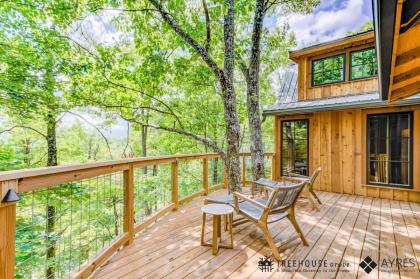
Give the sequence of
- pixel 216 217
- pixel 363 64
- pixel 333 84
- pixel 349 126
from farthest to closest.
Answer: pixel 333 84 → pixel 363 64 → pixel 349 126 → pixel 216 217

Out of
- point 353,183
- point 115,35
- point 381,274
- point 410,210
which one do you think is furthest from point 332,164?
point 115,35

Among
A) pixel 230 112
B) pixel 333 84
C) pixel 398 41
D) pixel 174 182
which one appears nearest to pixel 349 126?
pixel 333 84

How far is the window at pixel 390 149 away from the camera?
488 centimetres

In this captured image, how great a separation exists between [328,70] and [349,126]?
203cm

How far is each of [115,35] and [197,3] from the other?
257cm

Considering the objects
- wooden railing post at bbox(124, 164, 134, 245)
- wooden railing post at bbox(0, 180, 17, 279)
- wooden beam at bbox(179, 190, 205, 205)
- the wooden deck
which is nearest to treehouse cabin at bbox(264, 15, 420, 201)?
the wooden deck

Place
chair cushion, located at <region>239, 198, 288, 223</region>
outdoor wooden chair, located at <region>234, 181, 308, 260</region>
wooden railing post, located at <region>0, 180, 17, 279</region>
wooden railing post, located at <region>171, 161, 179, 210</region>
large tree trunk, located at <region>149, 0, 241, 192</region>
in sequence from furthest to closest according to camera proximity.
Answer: wooden railing post, located at <region>171, 161, 179, 210</region>, large tree trunk, located at <region>149, 0, 241, 192</region>, chair cushion, located at <region>239, 198, 288, 223</region>, outdoor wooden chair, located at <region>234, 181, 308, 260</region>, wooden railing post, located at <region>0, 180, 17, 279</region>

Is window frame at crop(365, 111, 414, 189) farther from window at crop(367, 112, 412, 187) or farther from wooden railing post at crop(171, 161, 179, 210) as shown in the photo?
wooden railing post at crop(171, 161, 179, 210)

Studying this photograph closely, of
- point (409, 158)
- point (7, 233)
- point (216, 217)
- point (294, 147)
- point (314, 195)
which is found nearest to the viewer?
point (7, 233)

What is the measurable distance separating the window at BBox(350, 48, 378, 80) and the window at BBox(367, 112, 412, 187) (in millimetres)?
1437

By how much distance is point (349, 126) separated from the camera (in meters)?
5.51

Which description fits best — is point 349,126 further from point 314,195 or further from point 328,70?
point 314,195

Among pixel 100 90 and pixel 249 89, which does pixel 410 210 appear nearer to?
pixel 249 89

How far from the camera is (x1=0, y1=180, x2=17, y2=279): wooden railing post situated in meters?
1.25
